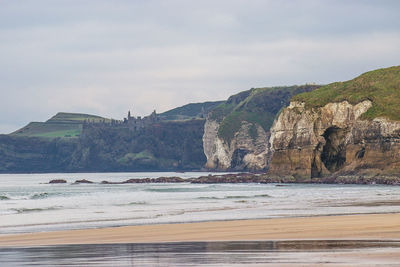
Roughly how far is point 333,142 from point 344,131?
3.66m

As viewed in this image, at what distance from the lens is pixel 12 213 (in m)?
41.9

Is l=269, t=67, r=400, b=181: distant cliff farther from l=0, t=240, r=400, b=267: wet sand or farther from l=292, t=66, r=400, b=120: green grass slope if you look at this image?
l=0, t=240, r=400, b=267: wet sand

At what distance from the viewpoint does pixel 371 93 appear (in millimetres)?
108625

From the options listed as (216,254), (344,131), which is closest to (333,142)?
(344,131)

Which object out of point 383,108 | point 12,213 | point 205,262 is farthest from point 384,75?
point 205,262

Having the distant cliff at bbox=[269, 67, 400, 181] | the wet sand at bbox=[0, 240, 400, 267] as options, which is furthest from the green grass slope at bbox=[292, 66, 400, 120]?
the wet sand at bbox=[0, 240, 400, 267]

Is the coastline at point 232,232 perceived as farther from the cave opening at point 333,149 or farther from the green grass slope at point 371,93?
the cave opening at point 333,149

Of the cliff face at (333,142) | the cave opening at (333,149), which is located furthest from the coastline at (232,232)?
the cave opening at (333,149)

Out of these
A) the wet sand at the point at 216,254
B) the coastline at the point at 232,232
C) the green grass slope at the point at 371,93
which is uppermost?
the green grass slope at the point at 371,93

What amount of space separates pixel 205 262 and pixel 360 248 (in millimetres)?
4937

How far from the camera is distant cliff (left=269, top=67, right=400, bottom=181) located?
99.1 meters

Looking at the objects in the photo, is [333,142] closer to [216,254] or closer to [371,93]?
[371,93]

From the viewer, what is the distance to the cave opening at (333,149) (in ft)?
360

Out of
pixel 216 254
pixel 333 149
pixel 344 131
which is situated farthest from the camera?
pixel 333 149
